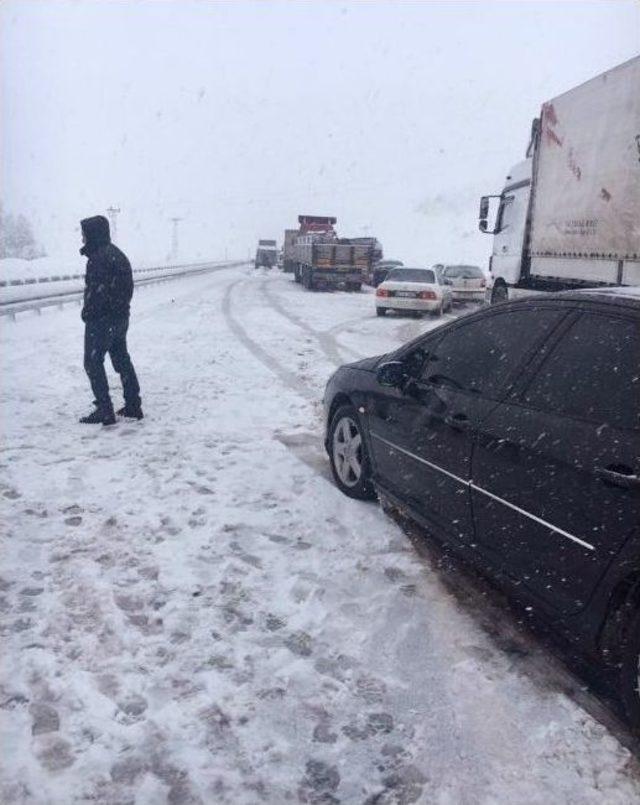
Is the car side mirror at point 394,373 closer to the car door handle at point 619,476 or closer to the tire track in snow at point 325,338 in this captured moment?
the car door handle at point 619,476

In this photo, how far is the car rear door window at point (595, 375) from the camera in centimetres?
251

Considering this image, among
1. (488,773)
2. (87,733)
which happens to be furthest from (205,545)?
(488,773)

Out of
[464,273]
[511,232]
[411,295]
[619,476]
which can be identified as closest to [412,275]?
[411,295]

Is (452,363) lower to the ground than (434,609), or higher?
higher

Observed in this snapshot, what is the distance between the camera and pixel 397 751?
2.38 meters

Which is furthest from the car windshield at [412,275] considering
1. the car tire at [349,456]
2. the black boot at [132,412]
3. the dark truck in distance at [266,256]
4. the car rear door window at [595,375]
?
the dark truck in distance at [266,256]

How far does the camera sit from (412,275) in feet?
60.2

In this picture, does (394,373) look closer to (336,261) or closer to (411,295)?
(411,295)

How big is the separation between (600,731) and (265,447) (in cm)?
391

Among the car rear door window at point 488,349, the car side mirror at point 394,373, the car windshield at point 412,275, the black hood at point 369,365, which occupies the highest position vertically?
the car rear door window at point 488,349

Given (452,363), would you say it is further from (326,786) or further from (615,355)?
(326,786)

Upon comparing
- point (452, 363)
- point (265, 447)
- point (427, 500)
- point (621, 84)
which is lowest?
point (265, 447)

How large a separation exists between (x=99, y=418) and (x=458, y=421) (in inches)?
171

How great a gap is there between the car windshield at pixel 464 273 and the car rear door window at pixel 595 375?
68.4 ft
